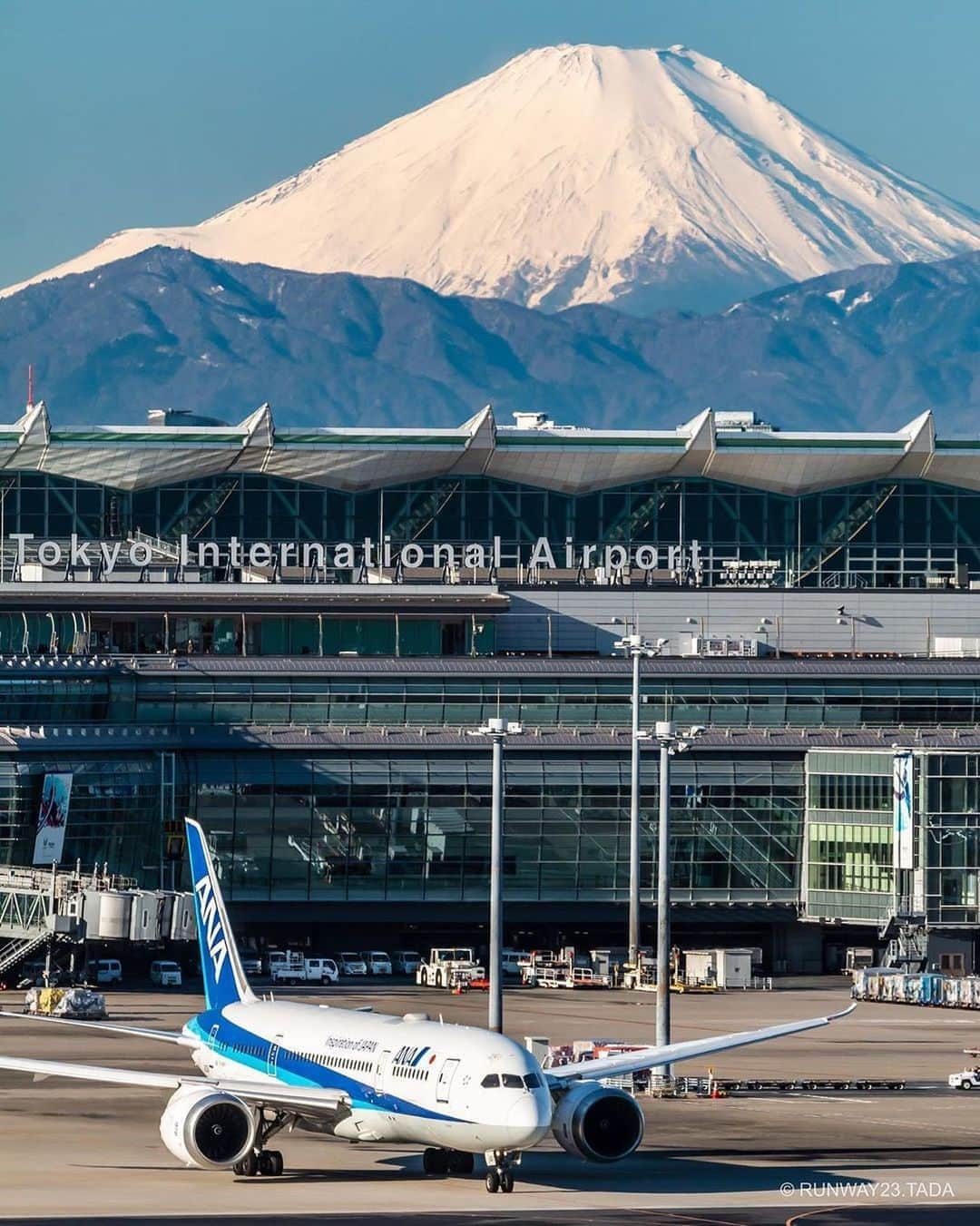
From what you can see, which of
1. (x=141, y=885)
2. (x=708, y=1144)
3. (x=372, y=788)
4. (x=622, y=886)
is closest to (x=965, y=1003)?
(x=622, y=886)

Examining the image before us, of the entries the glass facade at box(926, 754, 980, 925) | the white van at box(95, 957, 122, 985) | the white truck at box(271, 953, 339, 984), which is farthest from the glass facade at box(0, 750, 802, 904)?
the white van at box(95, 957, 122, 985)

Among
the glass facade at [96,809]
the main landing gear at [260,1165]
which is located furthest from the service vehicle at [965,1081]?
the glass facade at [96,809]

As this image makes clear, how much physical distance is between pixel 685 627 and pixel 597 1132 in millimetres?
124853

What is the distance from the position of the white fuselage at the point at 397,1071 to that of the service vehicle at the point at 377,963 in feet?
295

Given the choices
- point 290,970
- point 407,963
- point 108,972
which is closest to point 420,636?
point 407,963

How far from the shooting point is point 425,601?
186750 millimetres

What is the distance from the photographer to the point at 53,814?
155875mm

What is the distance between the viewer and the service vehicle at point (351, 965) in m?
165

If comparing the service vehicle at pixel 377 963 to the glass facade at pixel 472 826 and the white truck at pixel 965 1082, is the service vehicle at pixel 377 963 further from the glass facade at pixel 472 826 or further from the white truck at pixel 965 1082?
the white truck at pixel 965 1082

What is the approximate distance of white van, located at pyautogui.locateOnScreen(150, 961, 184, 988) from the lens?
150 metres

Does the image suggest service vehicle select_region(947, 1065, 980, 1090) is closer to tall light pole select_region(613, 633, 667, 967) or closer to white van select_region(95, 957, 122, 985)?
tall light pole select_region(613, 633, 667, 967)

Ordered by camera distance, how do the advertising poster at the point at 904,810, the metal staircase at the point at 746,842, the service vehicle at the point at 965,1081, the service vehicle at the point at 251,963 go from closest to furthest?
the service vehicle at the point at 965,1081
the service vehicle at the point at 251,963
the advertising poster at the point at 904,810
the metal staircase at the point at 746,842

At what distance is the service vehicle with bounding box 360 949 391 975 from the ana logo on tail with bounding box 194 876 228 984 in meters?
86.8

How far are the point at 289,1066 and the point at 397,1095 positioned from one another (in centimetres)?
559
